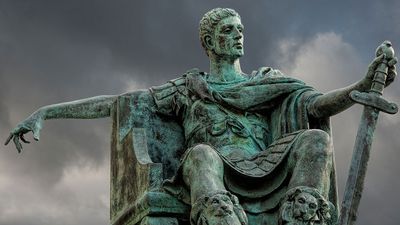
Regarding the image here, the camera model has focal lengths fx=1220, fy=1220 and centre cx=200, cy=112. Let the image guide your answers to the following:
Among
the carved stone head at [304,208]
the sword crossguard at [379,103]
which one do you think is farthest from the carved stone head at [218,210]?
the sword crossguard at [379,103]

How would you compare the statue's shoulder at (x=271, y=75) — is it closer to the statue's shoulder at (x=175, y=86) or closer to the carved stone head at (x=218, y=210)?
the statue's shoulder at (x=175, y=86)

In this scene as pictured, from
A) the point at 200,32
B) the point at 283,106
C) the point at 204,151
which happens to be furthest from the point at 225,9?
the point at 204,151

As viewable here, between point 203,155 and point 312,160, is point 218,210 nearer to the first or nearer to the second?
point 203,155

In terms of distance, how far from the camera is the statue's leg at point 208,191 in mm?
10703

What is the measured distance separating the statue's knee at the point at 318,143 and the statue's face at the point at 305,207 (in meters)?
0.52

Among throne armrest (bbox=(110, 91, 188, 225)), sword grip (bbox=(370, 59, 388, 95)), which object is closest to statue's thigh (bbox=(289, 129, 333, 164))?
sword grip (bbox=(370, 59, 388, 95))

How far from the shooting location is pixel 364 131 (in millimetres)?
11352

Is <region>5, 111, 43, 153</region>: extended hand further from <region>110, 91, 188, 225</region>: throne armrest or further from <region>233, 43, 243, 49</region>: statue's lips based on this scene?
<region>233, 43, 243, 49</region>: statue's lips

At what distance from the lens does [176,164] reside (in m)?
12.7

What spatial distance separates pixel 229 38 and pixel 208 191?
2347 mm

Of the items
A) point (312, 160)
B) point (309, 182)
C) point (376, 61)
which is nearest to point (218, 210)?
point (309, 182)

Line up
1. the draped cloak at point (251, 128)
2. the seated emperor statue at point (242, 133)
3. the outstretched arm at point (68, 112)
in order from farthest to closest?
1. the outstretched arm at point (68, 112)
2. the draped cloak at point (251, 128)
3. the seated emperor statue at point (242, 133)

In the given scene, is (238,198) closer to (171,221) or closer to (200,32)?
(171,221)

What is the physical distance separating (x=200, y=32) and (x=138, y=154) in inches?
61.8
